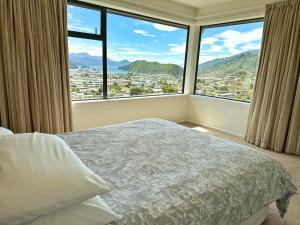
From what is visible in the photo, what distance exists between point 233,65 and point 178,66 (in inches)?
49.6

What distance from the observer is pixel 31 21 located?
2.51 meters

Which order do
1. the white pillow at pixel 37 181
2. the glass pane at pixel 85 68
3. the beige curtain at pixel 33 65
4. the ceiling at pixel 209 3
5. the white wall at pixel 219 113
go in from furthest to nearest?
the white wall at pixel 219 113, the ceiling at pixel 209 3, the glass pane at pixel 85 68, the beige curtain at pixel 33 65, the white pillow at pixel 37 181

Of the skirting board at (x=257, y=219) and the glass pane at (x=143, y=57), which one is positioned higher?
the glass pane at (x=143, y=57)

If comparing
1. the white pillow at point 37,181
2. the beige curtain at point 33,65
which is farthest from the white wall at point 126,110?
the white pillow at point 37,181

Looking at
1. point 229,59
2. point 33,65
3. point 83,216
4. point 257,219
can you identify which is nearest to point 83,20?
point 33,65

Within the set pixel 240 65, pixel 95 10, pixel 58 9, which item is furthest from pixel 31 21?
pixel 240 65

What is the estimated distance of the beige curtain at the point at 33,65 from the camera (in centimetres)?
241

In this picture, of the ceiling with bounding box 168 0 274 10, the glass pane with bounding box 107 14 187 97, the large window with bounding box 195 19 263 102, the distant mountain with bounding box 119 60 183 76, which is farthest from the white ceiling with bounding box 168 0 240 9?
the distant mountain with bounding box 119 60 183 76

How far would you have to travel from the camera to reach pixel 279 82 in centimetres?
315

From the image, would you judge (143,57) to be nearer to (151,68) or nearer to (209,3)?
(151,68)

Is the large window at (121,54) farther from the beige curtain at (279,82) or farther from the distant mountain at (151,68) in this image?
the beige curtain at (279,82)

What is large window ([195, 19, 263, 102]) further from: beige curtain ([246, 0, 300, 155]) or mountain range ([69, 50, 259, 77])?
beige curtain ([246, 0, 300, 155])

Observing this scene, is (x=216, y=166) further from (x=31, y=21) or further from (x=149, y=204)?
(x=31, y=21)

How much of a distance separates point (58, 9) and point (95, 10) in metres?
0.76
